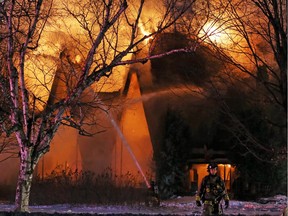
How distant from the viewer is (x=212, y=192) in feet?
33.7

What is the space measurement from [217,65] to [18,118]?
5658 mm

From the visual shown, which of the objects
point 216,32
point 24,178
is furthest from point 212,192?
point 24,178

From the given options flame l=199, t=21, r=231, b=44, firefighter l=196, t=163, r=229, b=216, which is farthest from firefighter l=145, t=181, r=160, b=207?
firefighter l=196, t=163, r=229, b=216

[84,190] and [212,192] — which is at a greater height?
[84,190]

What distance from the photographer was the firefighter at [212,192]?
10258 mm

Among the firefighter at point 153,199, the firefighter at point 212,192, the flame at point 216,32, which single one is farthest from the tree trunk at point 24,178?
the firefighter at point 153,199

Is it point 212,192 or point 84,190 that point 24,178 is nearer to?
point 212,192

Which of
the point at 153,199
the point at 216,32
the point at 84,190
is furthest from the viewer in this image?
the point at 84,190

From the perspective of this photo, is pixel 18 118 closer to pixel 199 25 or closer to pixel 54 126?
pixel 54 126

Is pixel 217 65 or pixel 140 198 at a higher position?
pixel 217 65

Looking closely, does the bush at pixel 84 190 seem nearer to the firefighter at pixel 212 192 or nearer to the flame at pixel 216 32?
the flame at pixel 216 32

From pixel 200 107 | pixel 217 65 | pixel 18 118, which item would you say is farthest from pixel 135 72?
pixel 18 118

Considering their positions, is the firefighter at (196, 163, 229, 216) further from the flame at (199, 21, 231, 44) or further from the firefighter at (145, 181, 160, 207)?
the firefighter at (145, 181, 160, 207)

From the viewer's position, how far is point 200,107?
2570 cm
